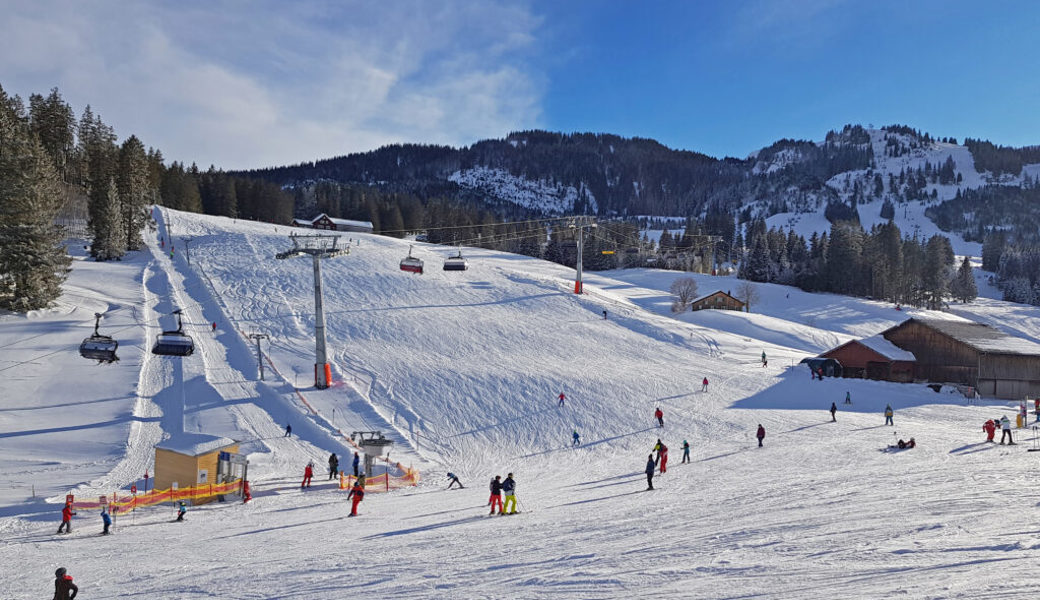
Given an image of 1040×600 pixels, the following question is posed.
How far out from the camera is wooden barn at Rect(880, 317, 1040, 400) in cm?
3728

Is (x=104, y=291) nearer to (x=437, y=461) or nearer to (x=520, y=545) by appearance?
(x=437, y=461)

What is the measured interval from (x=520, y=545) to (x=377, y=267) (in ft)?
167

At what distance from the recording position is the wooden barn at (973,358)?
3728 cm

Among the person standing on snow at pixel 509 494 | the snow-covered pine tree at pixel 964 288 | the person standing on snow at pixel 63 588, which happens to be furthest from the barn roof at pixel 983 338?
the snow-covered pine tree at pixel 964 288

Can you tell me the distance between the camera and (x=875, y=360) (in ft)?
133

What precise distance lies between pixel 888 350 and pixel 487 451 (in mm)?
30510

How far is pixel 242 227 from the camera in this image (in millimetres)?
77062

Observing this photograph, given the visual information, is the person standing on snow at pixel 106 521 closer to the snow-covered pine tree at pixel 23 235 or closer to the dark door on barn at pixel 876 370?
the snow-covered pine tree at pixel 23 235

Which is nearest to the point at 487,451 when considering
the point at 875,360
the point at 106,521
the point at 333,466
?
the point at 333,466

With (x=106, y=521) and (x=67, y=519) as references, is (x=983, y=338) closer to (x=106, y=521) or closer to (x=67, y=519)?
(x=106, y=521)

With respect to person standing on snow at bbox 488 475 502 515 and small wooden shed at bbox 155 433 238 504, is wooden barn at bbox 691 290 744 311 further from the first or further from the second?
small wooden shed at bbox 155 433 238 504

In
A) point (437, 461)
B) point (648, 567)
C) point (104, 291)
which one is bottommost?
point (437, 461)

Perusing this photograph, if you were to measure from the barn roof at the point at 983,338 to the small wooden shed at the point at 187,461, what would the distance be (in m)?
41.8

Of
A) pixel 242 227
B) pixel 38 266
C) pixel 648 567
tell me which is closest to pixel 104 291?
pixel 38 266
